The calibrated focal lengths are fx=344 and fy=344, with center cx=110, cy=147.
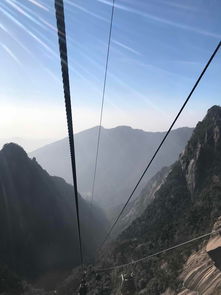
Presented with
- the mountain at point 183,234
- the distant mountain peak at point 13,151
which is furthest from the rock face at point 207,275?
the distant mountain peak at point 13,151

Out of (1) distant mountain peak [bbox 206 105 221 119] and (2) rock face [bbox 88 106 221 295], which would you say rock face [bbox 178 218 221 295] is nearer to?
(2) rock face [bbox 88 106 221 295]

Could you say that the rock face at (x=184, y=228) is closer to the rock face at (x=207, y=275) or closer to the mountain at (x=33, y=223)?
the rock face at (x=207, y=275)

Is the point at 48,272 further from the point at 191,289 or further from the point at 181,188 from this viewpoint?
the point at 191,289

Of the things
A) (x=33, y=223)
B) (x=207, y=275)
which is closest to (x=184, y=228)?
(x=207, y=275)

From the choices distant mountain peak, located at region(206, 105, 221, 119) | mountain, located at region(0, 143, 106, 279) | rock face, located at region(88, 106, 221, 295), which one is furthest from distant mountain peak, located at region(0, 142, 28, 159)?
distant mountain peak, located at region(206, 105, 221, 119)

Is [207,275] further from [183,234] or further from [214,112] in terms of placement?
[214,112]

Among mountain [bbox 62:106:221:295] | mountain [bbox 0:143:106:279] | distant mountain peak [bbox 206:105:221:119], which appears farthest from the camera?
distant mountain peak [bbox 206:105:221:119]
